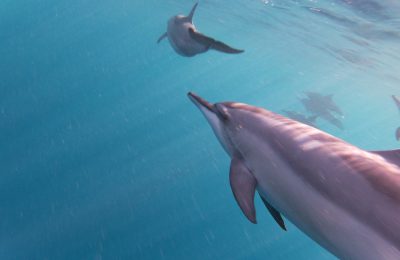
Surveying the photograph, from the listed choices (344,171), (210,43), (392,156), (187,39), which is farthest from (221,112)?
(187,39)

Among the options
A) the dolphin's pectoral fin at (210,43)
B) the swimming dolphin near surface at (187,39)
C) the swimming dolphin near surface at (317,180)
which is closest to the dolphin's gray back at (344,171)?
the swimming dolphin near surface at (317,180)

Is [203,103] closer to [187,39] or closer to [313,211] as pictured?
[313,211]

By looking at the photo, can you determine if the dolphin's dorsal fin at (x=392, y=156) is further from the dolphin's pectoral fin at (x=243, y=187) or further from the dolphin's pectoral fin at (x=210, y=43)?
the dolphin's pectoral fin at (x=210, y=43)

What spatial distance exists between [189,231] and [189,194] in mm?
3586

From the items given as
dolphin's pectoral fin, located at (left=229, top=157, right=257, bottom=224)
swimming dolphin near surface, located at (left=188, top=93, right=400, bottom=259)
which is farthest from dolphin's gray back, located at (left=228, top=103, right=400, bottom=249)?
dolphin's pectoral fin, located at (left=229, top=157, right=257, bottom=224)

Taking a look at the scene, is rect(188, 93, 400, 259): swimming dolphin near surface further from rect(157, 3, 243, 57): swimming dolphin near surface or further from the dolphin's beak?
rect(157, 3, 243, 57): swimming dolphin near surface

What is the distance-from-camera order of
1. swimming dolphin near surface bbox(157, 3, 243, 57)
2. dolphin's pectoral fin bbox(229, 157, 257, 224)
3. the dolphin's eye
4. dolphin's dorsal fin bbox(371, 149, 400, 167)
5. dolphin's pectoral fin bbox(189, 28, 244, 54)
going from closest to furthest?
dolphin's dorsal fin bbox(371, 149, 400, 167) < dolphin's pectoral fin bbox(229, 157, 257, 224) < the dolphin's eye < dolphin's pectoral fin bbox(189, 28, 244, 54) < swimming dolphin near surface bbox(157, 3, 243, 57)

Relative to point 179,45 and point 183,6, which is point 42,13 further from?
point 179,45

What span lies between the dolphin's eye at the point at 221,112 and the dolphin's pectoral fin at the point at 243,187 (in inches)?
20.5

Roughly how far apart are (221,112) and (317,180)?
1506 millimetres

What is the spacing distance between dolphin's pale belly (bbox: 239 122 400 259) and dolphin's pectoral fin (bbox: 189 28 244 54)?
296cm

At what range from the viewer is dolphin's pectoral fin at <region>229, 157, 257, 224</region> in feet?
11.6

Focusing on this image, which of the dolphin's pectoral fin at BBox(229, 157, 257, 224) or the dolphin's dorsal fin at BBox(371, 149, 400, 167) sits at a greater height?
the dolphin's dorsal fin at BBox(371, 149, 400, 167)

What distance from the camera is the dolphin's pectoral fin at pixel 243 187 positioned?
3531 mm
